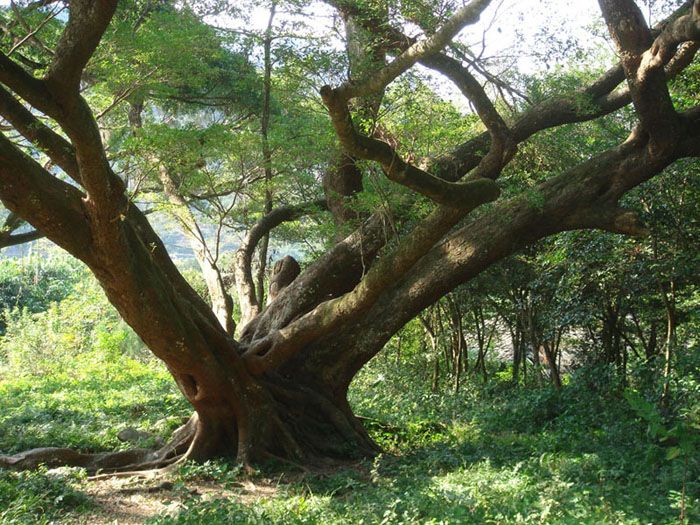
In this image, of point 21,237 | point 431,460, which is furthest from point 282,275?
point 431,460

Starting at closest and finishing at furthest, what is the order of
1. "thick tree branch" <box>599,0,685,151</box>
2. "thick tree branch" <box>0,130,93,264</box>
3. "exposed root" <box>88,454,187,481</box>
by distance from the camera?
"thick tree branch" <box>0,130,93,264</box>
"exposed root" <box>88,454,187,481</box>
"thick tree branch" <box>599,0,685,151</box>

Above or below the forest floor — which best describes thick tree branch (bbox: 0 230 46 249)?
above

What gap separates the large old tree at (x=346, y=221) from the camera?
15.2ft

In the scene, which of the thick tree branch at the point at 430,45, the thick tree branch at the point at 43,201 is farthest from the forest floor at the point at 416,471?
the thick tree branch at the point at 430,45

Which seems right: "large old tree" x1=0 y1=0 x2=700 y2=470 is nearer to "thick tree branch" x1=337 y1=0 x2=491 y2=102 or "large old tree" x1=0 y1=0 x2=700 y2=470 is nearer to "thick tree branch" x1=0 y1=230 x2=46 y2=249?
"thick tree branch" x1=337 y1=0 x2=491 y2=102

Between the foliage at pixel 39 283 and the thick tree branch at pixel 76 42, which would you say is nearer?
the thick tree branch at pixel 76 42

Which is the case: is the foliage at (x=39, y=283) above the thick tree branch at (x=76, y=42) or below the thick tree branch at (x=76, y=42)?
above

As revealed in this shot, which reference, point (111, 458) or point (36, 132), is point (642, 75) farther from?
point (111, 458)

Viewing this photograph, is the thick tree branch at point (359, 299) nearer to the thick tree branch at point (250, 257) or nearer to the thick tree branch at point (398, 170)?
the thick tree branch at point (398, 170)

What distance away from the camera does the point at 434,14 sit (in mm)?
6070

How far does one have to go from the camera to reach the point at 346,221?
8102 millimetres

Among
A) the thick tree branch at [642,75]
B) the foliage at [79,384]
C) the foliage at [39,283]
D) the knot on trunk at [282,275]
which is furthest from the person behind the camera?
the foliage at [39,283]

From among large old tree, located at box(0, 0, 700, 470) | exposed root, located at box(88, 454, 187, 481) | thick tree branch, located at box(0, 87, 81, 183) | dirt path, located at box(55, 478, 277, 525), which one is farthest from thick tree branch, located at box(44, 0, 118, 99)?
exposed root, located at box(88, 454, 187, 481)

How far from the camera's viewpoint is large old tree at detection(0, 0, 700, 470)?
463cm
